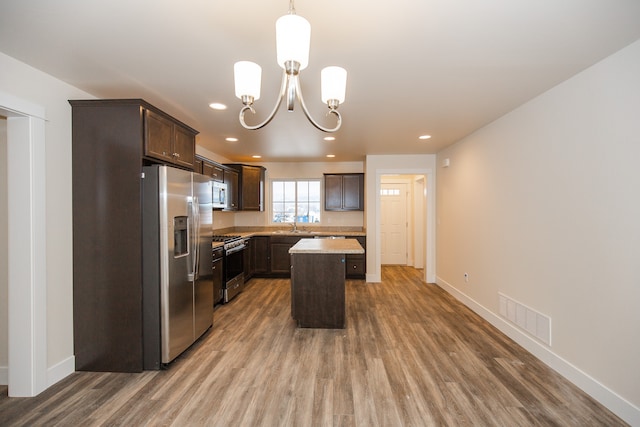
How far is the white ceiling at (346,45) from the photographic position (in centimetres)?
153

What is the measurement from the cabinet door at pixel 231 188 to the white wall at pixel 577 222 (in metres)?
4.28

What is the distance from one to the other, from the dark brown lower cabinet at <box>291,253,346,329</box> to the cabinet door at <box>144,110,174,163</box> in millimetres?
1758

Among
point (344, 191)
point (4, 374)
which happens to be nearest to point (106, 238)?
point (4, 374)

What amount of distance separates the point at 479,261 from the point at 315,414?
300 centimetres

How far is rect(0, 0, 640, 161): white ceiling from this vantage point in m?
1.53

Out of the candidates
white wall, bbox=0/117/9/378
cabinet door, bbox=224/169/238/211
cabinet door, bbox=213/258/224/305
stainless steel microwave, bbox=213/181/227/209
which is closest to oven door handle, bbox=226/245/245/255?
cabinet door, bbox=213/258/224/305

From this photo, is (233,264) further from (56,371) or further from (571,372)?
(571,372)

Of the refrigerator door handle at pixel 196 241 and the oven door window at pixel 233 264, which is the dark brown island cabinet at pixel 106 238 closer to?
the refrigerator door handle at pixel 196 241

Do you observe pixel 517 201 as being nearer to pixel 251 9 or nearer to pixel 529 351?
pixel 529 351

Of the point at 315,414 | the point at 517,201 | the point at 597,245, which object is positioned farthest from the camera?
the point at 517,201

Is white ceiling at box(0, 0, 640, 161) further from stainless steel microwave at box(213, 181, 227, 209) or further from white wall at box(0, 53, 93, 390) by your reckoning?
stainless steel microwave at box(213, 181, 227, 209)

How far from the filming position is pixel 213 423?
6.05 ft

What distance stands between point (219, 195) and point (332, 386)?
327cm

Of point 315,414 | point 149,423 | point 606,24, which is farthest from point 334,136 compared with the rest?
point 149,423
